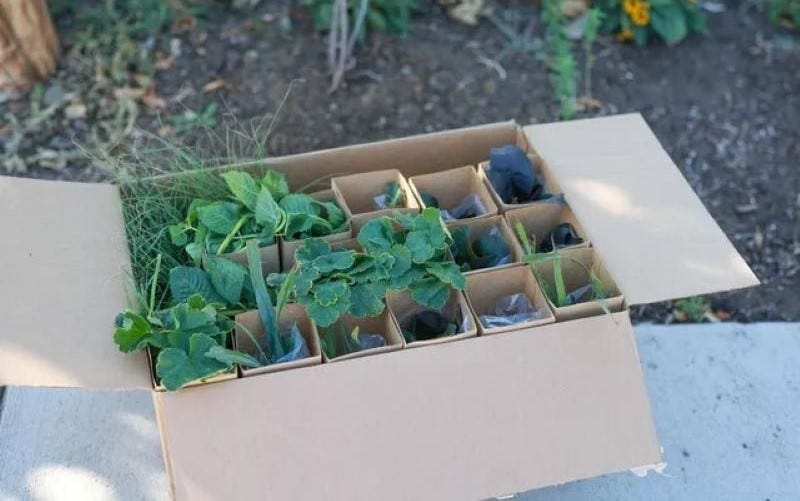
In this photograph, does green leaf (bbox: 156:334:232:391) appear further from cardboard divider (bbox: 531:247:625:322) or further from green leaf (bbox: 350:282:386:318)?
cardboard divider (bbox: 531:247:625:322)

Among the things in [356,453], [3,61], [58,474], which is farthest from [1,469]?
[3,61]

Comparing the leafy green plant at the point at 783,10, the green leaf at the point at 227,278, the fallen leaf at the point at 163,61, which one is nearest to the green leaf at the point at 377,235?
the green leaf at the point at 227,278

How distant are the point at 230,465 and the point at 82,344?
284mm

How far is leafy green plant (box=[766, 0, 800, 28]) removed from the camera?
2965 mm

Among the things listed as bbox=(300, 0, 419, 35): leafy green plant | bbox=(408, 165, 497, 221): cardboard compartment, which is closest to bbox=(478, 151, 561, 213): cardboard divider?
bbox=(408, 165, 497, 221): cardboard compartment

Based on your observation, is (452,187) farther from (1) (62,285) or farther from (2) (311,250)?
(1) (62,285)

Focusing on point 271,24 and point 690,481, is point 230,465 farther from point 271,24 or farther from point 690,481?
point 271,24

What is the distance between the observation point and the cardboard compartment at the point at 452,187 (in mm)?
1675

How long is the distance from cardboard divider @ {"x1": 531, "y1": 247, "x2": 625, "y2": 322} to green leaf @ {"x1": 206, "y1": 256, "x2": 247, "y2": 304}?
19.2 inches

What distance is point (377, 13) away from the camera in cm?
277

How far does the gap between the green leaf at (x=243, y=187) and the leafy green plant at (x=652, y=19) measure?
1.69 metres

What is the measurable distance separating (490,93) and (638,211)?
120 centimetres

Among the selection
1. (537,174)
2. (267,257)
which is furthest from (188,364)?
(537,174)

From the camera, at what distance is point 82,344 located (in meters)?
1.31
